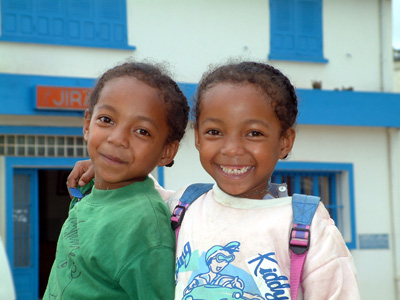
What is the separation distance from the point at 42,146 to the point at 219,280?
21.2 feet

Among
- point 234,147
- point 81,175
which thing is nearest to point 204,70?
point 81,175

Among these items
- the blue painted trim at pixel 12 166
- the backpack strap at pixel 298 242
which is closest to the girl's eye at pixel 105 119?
the backpack strap at pixel 298 242

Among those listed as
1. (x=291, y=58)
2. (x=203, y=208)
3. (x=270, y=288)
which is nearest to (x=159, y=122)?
(x=203, y=208)

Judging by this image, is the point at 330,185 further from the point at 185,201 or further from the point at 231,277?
the point at 231,277

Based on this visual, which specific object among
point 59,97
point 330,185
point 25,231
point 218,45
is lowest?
point 25,231

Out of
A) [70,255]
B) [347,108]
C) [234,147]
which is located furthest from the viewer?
[347,108]

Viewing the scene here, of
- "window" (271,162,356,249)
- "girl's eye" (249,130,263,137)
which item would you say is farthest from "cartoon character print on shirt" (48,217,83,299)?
"window" (271,162,356,249)

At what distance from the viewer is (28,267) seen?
26.1 feet

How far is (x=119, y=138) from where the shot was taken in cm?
192

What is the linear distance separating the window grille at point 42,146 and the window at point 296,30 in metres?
2.97

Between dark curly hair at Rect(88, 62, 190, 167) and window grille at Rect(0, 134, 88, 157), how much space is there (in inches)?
231

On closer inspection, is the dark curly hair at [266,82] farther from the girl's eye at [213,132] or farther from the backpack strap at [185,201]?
the backpack strap at [185,201]

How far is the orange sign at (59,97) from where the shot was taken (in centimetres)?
750

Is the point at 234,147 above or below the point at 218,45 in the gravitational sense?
below
